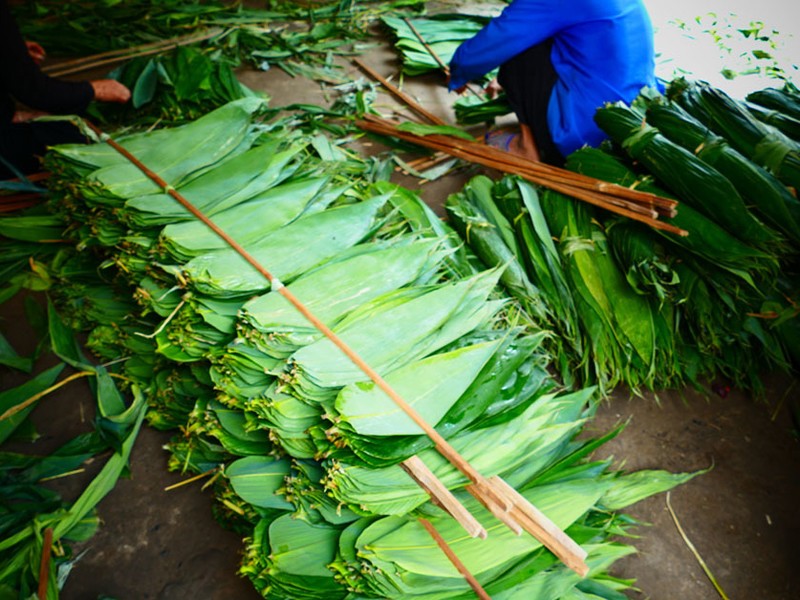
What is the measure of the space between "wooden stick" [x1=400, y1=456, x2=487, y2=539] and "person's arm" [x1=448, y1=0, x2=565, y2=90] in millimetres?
2329

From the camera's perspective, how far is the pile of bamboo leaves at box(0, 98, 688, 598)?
1.30 meters

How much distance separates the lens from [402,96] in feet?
11.4

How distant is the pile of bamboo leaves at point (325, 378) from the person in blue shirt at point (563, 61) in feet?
4.44

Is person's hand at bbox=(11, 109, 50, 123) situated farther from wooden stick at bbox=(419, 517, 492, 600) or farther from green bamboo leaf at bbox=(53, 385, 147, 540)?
wooden stick at bbox=(419, 517, 492, 600)

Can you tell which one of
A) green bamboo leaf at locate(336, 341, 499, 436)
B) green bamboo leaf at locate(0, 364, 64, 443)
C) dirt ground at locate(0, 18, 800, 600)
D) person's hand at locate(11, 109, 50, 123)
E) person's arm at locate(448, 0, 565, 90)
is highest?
person's arm at locate(448, 0, 565, 90)

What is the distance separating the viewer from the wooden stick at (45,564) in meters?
1.43

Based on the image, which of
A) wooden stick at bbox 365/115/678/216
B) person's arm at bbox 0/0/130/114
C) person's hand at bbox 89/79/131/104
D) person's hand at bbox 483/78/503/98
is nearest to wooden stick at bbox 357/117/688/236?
wooden stick at bbox 365/115/678/216

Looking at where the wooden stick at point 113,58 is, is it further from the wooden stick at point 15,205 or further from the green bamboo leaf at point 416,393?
the green bamboo leaf at point 416,393

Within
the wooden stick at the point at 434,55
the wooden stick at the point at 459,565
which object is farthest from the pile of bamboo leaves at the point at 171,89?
the wooden stick at the point at 459,565

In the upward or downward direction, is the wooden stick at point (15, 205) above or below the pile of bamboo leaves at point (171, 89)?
below

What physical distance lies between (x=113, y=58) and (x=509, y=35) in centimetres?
238

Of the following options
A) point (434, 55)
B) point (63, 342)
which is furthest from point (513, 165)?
point (63, 342)

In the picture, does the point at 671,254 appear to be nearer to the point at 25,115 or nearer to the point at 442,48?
the point at 442,48

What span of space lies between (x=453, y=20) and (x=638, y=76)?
191 cm
